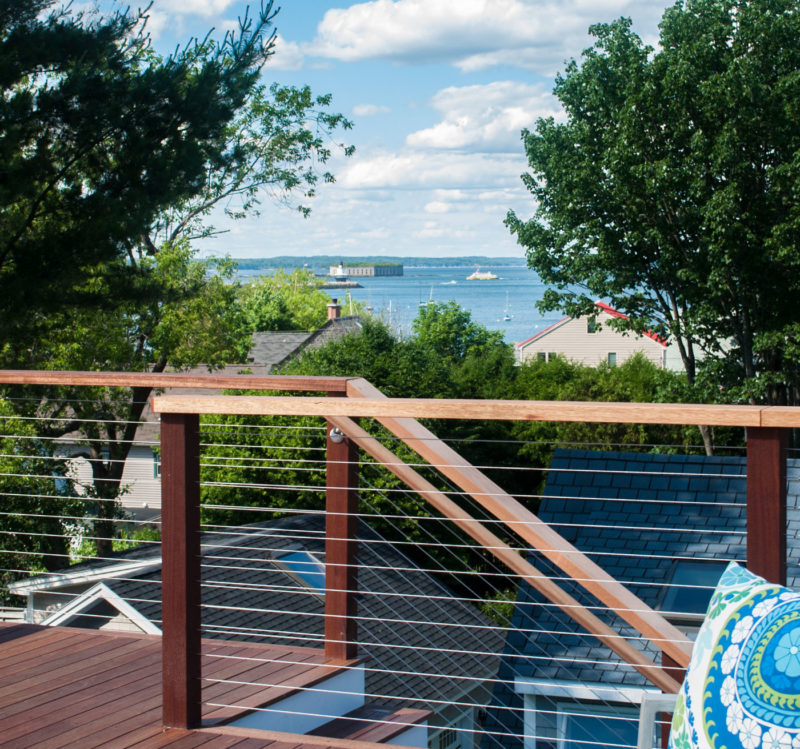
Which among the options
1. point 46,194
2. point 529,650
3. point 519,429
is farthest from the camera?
point 519,429

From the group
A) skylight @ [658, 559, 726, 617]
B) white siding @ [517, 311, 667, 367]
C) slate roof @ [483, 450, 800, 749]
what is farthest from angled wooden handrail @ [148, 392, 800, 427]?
white siding @ [517, 311, 667, 367]

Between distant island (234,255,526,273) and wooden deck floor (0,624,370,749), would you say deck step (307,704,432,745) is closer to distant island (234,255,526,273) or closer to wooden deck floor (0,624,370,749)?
wooden deck floor (0,624,370,749)

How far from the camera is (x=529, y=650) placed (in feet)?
29.0

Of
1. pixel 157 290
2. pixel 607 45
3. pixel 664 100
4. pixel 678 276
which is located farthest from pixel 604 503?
pixel 607 45

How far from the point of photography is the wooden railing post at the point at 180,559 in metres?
2.44

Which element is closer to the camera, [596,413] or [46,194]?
[596,413]

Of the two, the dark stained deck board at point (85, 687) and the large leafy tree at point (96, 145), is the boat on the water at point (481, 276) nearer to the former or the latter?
the large leafy tree at point (96, 145)

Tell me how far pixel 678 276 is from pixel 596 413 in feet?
68.0

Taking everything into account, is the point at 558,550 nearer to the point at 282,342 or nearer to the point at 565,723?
the point at 565,723

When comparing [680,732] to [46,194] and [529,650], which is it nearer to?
[529,650]

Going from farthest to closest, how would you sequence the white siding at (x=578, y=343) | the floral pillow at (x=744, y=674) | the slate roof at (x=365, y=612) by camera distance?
the white siding at (x=578, y=343)
the slate roof at (x=365, y=612)
the floral pillow at (x=744, y=674)

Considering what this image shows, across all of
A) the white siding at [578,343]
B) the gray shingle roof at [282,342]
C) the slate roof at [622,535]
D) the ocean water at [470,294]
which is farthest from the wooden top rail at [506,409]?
the ocean water at [470,294]

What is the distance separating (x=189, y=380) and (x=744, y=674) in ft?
6.48

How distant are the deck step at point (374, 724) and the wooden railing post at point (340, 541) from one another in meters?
0.20
